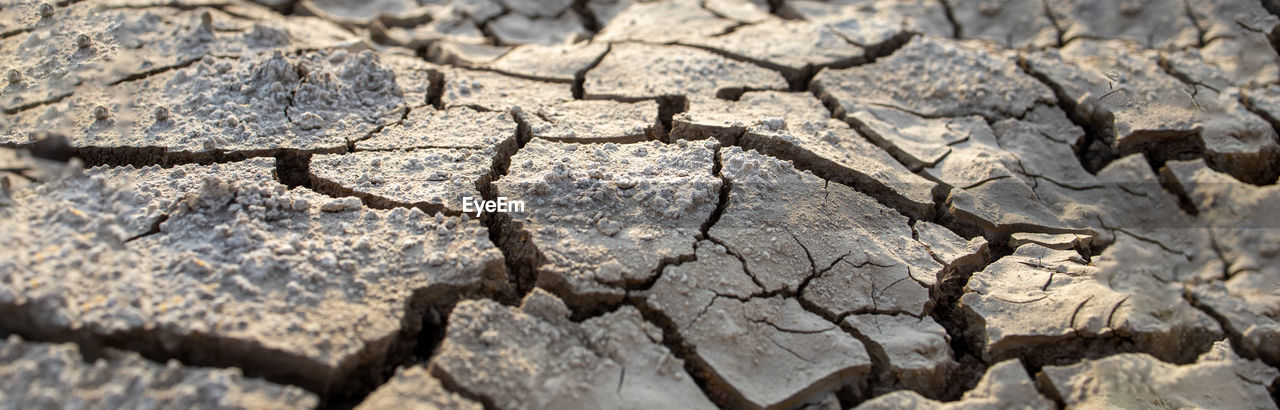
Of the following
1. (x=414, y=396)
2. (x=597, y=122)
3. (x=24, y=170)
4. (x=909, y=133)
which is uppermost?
(x=24, y=170)

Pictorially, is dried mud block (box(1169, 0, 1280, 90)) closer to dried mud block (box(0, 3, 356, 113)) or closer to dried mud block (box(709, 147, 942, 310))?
dried mud block (box(709, 147, 942, 310))

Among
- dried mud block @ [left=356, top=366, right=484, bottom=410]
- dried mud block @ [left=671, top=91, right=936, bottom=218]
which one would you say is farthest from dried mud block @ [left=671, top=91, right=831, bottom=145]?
dried mud block @ [left=356, top=366, right=484, bottom=410]

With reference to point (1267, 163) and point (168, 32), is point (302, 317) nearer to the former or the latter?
point (168, 32)

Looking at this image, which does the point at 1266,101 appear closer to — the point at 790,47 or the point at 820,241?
the point at 790,47

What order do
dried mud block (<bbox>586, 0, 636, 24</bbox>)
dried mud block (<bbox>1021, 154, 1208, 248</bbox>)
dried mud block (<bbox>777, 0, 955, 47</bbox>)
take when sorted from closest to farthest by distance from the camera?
dried mud block (<bbox>1021, 154, 1208, 248</bbox>) < dried mud block (<bbox>777, 0, 955, 47</bbox>) < dried mud block (<bbox>586, 0, 636, 24</bbox>)

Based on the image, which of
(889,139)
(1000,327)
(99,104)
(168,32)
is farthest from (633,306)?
A: (168,32)

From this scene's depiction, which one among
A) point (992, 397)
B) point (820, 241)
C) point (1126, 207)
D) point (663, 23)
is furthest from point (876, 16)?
point (992, 397)
